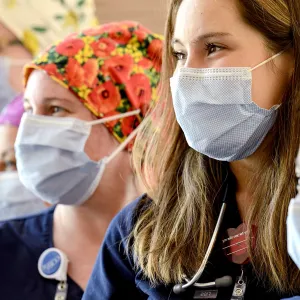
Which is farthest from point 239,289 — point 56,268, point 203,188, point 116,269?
point 56,268

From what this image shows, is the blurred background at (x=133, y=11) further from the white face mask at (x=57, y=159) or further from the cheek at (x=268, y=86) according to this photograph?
the cheek at (x=268, y=86)

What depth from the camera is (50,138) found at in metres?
2.58

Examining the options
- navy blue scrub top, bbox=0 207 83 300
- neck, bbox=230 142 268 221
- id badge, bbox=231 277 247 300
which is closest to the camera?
id badge, bbox=231 277 247 300

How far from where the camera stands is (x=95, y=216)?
267 centimetres

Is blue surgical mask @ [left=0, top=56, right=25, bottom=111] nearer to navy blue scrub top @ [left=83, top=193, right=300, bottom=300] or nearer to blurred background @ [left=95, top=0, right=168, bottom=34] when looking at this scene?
blurred background @ [left=95, top=0, right=168, bottom=34]

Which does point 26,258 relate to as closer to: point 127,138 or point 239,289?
point 127,138

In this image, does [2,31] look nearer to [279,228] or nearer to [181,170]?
[181,170]

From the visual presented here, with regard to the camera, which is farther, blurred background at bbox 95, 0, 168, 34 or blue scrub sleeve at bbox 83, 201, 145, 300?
blurred background at bbox 95, 0, 168, 34

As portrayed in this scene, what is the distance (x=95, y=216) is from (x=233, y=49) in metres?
1.04

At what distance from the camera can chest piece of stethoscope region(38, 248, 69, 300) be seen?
2502 mm

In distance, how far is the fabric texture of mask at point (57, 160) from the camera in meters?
2.58

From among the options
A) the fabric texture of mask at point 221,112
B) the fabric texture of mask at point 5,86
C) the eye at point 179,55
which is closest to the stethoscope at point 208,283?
the fabric texture of mask at point 221,112

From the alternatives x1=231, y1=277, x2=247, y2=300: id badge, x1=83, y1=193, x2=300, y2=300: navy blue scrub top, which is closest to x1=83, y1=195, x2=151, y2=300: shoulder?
x1=83, y1=193, x2=300, y2=300: navy blue scrub top

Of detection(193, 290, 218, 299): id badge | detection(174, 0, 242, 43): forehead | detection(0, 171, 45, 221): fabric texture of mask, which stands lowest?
detection(0, 171, 45, 221): fabric texture of mask
